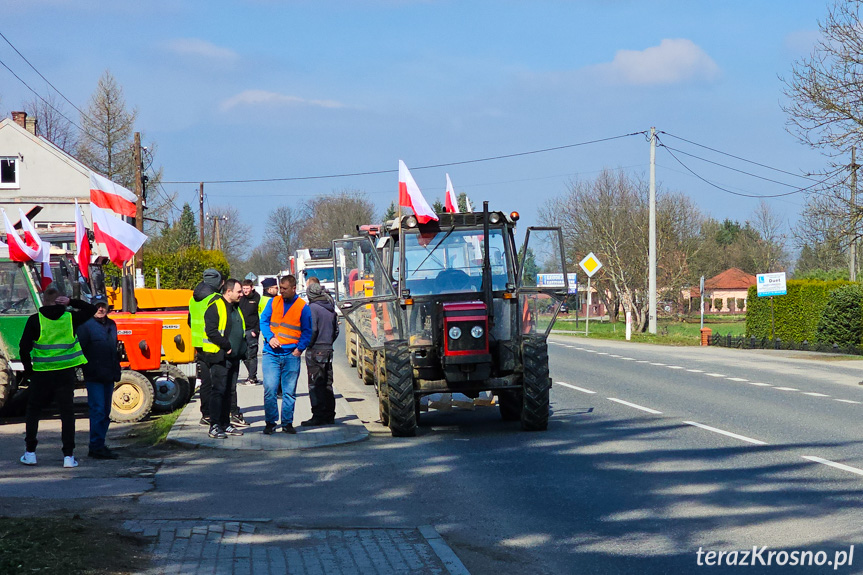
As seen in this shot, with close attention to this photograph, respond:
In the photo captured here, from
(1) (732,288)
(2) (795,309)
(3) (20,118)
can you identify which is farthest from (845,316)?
(1) (732,288)

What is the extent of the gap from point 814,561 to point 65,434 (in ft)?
24.5

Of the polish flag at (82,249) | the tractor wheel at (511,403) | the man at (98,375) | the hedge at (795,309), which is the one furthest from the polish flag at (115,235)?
the hedge at (795,309)

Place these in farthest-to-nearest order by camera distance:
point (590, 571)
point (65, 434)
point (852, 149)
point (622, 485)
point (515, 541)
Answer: point (852, 149) < point (65, 434) < point (622, 485) < point (515, 541) < point (590, 571)

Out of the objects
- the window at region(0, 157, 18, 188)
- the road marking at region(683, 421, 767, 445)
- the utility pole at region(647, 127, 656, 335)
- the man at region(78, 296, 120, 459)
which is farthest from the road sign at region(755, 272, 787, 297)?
the window at region(0, 157, 18, 188)

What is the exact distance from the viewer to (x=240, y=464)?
34.5 ft

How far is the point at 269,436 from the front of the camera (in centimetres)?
1223

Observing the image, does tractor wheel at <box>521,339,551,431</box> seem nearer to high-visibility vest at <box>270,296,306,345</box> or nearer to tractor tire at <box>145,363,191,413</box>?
high-visibility vest at <box>270,296,306,345</box>

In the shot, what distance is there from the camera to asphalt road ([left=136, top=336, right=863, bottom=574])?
680cm

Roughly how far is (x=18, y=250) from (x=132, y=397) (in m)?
2.78

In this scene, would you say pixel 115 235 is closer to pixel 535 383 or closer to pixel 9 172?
pixel 535 383

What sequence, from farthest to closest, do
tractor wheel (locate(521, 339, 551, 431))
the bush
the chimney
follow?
the chimney → the bush → tractor wheel (locate(521, 339, 551, 431))

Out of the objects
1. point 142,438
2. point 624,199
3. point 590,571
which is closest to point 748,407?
point 142,438

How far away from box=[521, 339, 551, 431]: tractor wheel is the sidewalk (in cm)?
199

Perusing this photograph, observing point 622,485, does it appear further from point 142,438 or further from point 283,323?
point 142,438
